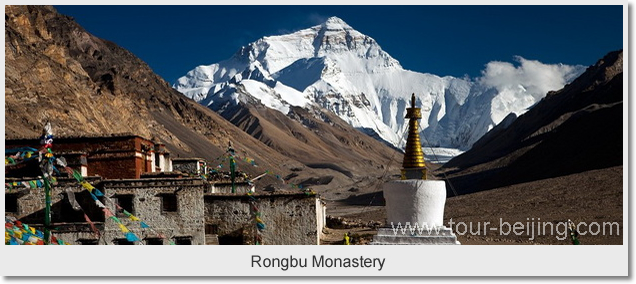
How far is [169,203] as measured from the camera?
2281cm

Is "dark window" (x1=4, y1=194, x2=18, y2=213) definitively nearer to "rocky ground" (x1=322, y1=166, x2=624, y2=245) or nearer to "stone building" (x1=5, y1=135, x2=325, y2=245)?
"stone building" (x1=5, y1=135, x2=325, y2=245)

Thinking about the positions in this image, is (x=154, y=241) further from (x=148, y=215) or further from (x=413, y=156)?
(x=413, y=156)

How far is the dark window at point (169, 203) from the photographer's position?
22766 mm

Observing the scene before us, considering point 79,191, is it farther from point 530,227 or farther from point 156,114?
point 156,114

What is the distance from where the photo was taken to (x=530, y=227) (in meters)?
39.0

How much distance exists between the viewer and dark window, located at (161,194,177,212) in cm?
2277

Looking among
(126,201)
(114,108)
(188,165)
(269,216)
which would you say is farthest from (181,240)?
(114,108)

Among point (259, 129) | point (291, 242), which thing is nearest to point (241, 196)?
point (291, 242)

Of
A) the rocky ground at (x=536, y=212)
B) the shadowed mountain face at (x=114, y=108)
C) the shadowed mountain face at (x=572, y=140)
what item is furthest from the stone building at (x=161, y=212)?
the shadowed mountain face at (x=572, y=140)

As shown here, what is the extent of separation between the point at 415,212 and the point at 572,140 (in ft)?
198

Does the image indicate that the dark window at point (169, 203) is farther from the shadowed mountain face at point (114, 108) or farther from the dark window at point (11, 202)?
the shadowed mountain face at point (114, 108)

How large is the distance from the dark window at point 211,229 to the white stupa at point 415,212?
687cm

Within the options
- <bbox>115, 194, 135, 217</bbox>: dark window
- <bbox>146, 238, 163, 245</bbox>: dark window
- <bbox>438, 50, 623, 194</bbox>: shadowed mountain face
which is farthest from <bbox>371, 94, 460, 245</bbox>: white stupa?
<bbox>438, 50, 623, 194</bbox>: shadowed mountain face

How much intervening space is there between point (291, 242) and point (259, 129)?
425 ft
